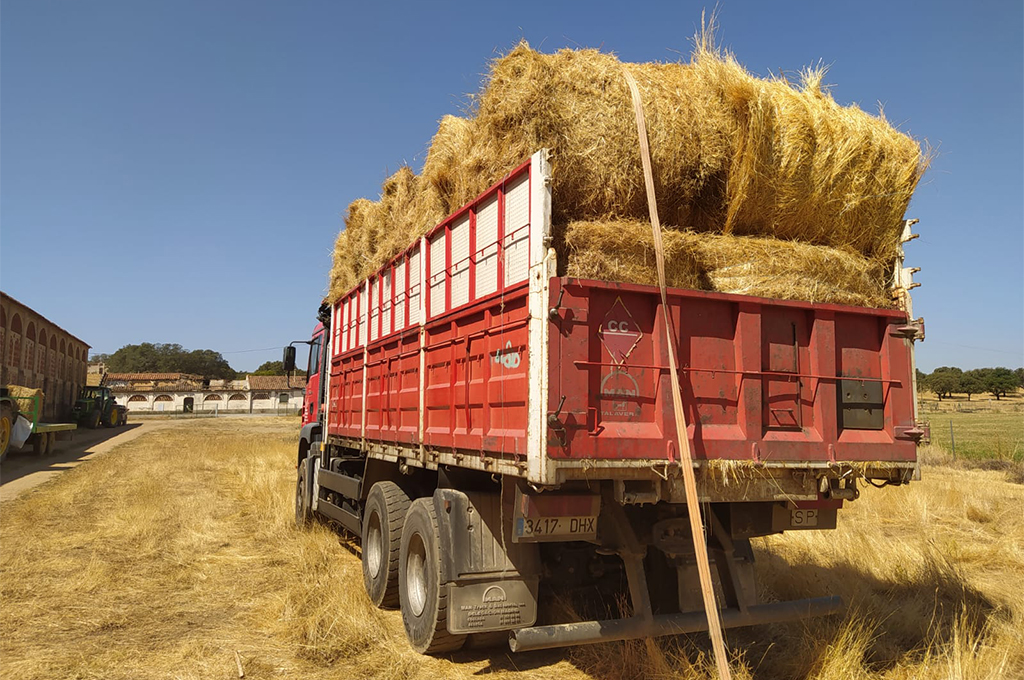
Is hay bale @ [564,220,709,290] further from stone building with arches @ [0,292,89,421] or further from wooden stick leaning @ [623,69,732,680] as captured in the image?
stone building with arches @ [0,292,89,421]

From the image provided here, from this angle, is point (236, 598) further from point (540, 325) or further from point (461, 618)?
point (540, 325)

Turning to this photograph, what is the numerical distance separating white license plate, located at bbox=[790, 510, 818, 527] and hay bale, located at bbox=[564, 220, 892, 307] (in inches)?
55.4

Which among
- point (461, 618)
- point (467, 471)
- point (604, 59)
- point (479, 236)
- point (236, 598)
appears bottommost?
point (236, 598)

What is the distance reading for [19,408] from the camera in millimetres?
20000

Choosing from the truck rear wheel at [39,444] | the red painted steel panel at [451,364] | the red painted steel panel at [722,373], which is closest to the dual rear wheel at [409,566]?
the red painted steel panel at [451,364]

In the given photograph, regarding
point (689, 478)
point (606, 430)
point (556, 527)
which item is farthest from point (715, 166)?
point (556, 527)

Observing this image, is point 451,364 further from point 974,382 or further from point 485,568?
point 974,382

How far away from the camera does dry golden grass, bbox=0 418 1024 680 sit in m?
4.87

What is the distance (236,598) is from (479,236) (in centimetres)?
425

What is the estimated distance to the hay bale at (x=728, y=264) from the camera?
4270 millimetres

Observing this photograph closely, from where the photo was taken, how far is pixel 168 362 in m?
113

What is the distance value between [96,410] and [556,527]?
40.5m

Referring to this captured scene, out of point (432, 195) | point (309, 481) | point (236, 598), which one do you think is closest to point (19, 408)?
point (309, 481)

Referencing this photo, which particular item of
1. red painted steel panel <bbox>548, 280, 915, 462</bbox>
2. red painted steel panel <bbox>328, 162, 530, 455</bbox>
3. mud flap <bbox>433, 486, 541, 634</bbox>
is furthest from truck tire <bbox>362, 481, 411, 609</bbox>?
red painted steel panel <bbox>548, 280, 915, 462</bbox>
